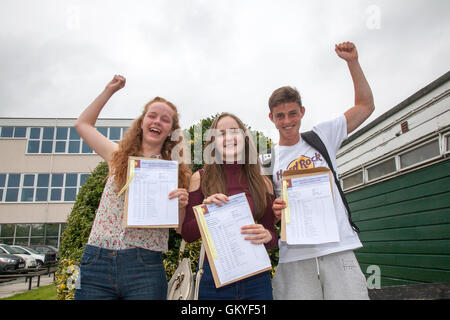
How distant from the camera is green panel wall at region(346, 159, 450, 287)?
4.72 m

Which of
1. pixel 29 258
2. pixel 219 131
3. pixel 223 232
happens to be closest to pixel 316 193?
pixel 223 232

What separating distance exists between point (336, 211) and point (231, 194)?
0.74 meters

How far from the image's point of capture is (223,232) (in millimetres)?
1809

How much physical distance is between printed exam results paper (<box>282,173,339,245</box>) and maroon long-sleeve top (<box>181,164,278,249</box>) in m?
0.17

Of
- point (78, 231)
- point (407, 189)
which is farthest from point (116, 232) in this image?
point (407, 189)

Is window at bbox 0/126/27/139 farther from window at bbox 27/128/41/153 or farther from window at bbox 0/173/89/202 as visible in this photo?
window at bbox 0/173/89/202

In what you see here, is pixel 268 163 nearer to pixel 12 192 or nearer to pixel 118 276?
pixel 118 276

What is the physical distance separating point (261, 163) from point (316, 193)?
0.53 metres

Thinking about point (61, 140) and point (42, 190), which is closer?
point (42, 190)

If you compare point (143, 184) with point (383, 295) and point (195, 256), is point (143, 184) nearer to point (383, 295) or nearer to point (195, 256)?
point (195, 256)

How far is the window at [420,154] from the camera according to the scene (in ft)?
15.9

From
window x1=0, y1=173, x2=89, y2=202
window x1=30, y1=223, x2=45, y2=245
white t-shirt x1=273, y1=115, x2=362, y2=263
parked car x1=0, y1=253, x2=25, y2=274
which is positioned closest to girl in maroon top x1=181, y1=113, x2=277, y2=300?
white t-shirt x1=273, y1=115, x2=362, y2=263

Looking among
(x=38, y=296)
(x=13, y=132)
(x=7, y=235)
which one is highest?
(x=13, y=132)

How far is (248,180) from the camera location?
2.09 meters
